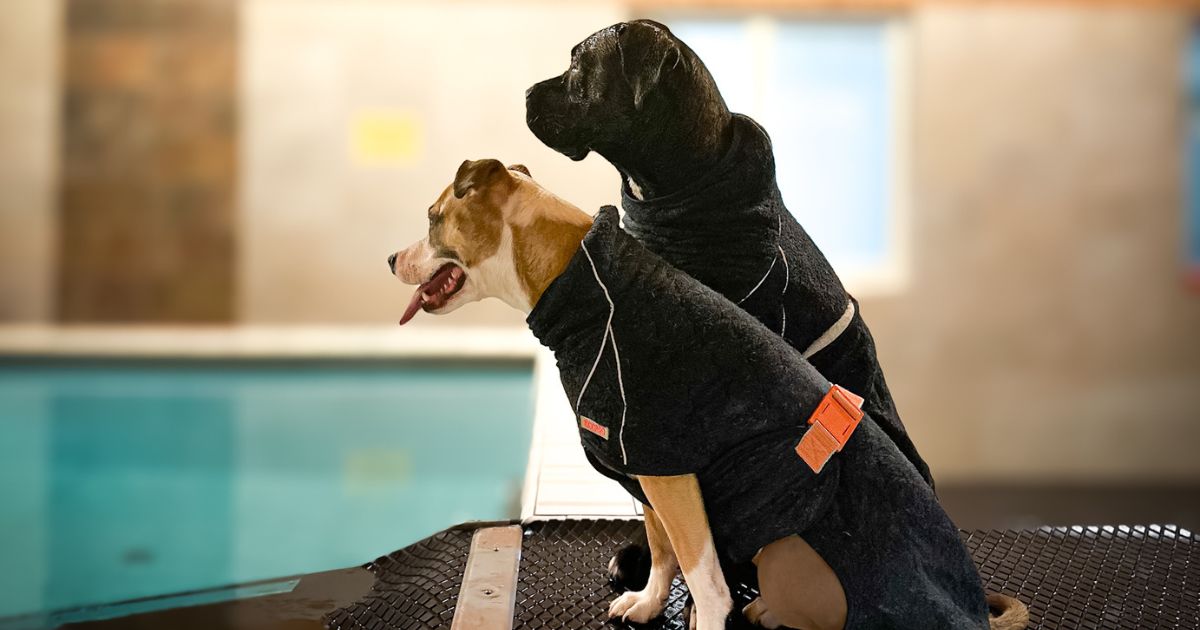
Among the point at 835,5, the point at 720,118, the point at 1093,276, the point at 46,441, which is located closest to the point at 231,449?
the point at 46,441

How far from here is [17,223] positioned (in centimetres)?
720

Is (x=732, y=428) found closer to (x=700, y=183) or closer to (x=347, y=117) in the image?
(x=700, y=183)

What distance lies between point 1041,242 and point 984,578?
18.4 feet

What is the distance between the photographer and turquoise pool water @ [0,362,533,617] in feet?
11.2

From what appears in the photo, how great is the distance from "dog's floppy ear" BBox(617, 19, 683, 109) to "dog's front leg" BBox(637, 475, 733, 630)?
1.58ft

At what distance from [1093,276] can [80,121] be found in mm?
6729

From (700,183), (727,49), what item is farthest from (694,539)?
(727,49)

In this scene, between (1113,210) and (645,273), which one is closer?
(645,273)

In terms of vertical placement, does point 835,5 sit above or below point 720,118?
above

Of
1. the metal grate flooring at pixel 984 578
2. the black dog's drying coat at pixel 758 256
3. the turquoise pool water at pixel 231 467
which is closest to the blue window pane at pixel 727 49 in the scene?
the turquoise pool water at pixel 231 467

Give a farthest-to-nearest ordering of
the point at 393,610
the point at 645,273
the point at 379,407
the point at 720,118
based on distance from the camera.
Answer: the point at 379,407
the point at 393,610
the point at 720,118
the point at 645,273

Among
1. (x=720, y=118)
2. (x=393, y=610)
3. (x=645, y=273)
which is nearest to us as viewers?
(x=645, y=273)

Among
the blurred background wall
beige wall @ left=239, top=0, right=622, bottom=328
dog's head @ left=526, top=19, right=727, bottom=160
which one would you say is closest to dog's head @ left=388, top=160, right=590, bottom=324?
dog's head @ left=526, top=19, right=727, bottom=160

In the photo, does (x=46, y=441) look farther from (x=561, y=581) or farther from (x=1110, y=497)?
(x=1110, y=497)
